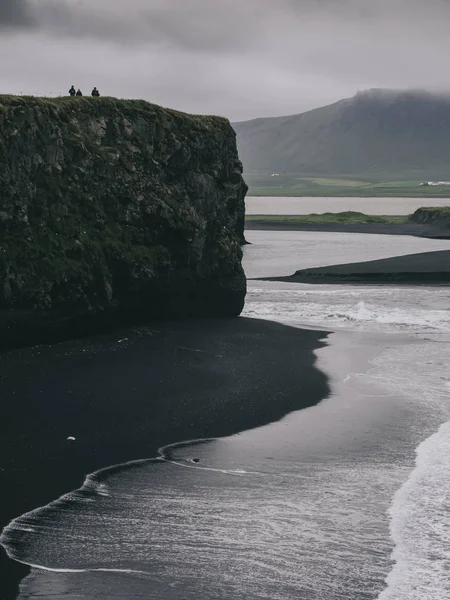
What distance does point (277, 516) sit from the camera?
72.4 feet

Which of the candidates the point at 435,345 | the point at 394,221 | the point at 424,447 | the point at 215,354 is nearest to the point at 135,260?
the point at 215,354

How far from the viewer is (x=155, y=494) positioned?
23438 mm

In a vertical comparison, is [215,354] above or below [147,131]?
below

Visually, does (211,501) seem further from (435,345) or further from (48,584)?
(435,345)

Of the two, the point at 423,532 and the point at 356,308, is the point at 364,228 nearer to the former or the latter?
the point at 356,308

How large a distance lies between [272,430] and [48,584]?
1298 cm

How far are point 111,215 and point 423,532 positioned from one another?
96.8 feet

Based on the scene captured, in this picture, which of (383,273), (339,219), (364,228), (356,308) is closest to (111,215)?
(356,308)

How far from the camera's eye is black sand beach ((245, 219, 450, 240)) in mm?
149500

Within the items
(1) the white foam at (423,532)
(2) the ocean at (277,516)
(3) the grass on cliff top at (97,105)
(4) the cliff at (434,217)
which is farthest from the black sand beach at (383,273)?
(4) the cliff at (434,217)

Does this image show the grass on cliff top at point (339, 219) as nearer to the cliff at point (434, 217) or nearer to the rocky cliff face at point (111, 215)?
the cliff at point (434, 217)

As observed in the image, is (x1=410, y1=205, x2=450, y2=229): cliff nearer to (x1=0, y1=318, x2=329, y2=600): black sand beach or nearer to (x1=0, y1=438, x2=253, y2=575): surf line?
(x1=0, y1=318, x2=329, y2=600): black sand beach

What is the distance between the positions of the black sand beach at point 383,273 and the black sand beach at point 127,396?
3118cm

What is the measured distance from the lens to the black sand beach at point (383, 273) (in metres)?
76.9
